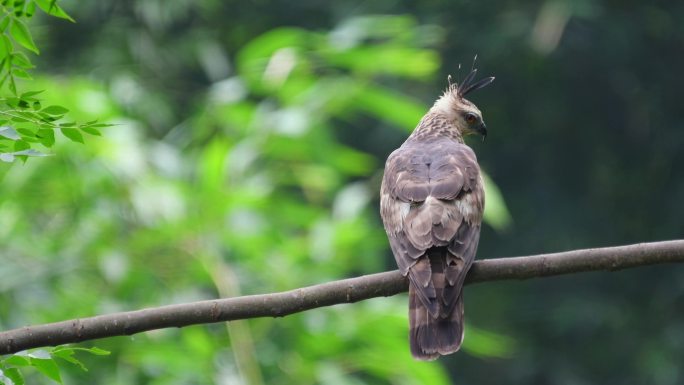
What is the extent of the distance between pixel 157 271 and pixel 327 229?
0.92 meters

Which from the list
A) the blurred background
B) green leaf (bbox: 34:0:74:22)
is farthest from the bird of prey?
green leaf (bbox: 34:0:74:22)

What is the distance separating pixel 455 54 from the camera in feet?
49.5

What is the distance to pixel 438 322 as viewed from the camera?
357 centimetres

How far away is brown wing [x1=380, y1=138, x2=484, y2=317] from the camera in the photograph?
3.57 meters

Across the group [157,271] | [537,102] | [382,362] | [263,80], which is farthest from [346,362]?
[537,102]

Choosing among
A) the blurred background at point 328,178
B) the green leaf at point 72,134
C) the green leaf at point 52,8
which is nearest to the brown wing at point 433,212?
the blurred background at point 328,178

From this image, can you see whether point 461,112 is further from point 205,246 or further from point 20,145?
point 20,145

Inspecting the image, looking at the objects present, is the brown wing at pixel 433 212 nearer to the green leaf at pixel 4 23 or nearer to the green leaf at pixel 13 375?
the green leaf at pixel 13 375

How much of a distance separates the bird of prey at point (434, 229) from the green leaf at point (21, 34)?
1.50 m

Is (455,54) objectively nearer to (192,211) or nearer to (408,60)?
(408,60)

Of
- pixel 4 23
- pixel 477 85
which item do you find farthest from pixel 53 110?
pixel 477 85

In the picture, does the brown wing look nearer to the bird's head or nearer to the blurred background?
the bird's head

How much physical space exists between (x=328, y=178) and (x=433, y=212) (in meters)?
2.81

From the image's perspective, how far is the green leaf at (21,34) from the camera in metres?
2.16
